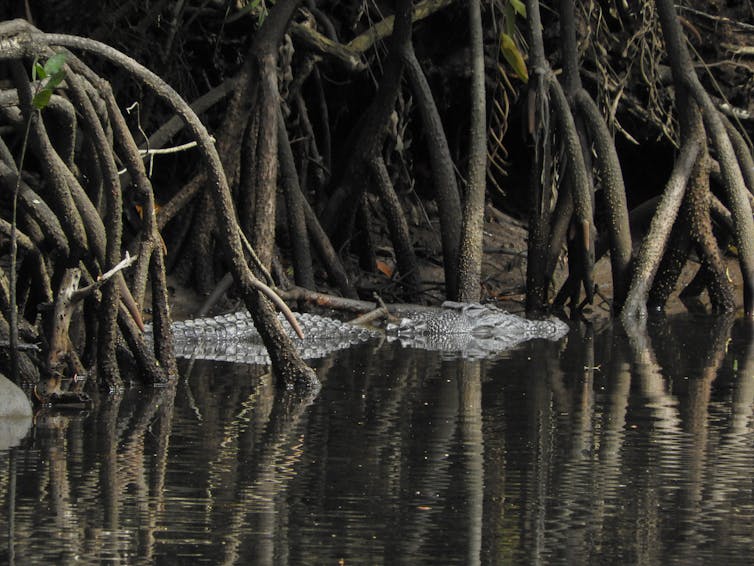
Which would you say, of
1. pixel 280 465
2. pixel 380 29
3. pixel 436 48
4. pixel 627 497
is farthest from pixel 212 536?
pixel 436 48

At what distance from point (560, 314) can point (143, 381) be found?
4.64 m

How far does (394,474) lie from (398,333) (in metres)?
4.67

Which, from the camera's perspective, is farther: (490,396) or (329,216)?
(329,216)

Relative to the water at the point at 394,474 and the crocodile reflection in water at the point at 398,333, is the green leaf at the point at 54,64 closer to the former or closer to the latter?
the water at the point at 394,474

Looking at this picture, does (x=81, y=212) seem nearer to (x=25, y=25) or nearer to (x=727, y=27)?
(x=25, y=25)

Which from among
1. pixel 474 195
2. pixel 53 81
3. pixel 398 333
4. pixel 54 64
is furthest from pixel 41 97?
pixel 474 195

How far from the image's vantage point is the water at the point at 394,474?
3314 millimetres

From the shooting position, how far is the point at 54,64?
4.80 meters

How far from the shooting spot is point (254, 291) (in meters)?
5.73

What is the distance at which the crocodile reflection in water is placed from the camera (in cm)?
775

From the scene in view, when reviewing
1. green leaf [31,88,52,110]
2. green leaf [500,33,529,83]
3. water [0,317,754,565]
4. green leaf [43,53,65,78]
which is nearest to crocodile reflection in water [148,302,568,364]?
water [0,317,754,565]

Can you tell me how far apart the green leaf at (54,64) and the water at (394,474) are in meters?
1.15

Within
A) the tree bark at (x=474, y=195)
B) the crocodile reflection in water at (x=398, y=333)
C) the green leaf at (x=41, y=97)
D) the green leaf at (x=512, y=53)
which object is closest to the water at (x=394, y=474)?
the green leaf at (x=41, y=97)

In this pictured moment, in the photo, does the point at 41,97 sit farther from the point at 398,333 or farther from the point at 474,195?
the point at 474,195
